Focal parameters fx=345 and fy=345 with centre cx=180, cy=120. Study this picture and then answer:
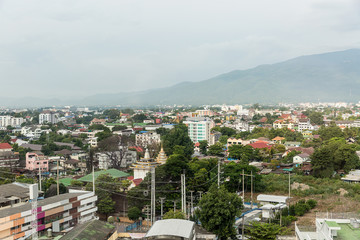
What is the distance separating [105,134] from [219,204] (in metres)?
28.5

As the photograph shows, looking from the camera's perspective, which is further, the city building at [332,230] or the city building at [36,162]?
the city building at [36,162]

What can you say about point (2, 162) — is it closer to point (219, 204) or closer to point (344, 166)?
point (219, 204)

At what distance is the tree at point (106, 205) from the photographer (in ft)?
52.2

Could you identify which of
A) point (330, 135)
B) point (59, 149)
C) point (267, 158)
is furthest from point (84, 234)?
point (330, 135)

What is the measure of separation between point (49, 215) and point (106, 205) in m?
3.63

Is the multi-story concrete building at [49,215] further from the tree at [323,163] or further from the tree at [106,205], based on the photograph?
the tree at [323,163]

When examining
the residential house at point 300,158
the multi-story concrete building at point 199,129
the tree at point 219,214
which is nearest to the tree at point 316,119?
the multi-story concrete building at point 199,129

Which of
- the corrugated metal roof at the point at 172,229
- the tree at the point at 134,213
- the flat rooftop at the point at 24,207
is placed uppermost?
the flat rooftop at the point at 24,207

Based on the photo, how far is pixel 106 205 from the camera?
16.0 meters

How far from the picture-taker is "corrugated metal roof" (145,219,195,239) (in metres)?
10.1

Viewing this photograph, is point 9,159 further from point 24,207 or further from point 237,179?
point 237,179

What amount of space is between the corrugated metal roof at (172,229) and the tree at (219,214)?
1.31 m

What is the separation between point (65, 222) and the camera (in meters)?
13.4

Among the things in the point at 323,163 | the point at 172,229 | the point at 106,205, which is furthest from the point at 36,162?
the point at 323,163
